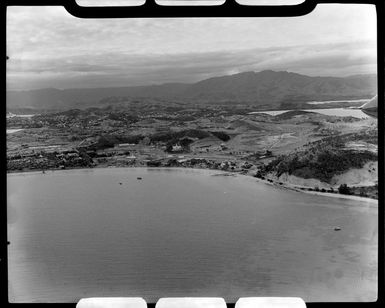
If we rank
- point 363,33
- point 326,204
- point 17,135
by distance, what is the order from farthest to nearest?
point 326,204 < point 17,135 < point 363,33

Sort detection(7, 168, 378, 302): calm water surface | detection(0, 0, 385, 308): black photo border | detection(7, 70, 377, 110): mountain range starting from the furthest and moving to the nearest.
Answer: detection(7, 70, 377, 110): mountain range
detection(7, 168, 378, 302): calm water surface
detection(0, 0, 385, 308): black photo border

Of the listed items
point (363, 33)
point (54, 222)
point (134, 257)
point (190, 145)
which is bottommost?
point (134, 257)

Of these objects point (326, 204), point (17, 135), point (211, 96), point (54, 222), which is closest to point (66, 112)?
point (17, 135)

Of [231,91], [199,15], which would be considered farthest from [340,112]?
[199,15]

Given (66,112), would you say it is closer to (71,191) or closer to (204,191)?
(71,191)

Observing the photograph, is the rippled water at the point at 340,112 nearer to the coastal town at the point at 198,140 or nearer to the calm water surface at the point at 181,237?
the coastal town at the point at 198,140

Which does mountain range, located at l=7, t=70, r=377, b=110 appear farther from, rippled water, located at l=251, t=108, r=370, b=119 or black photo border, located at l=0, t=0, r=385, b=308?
black photo border, located at l=0, t=0, r=385, b=308

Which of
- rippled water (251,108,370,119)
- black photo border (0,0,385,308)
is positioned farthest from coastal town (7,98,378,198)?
black photo border (0,0,385,308)
